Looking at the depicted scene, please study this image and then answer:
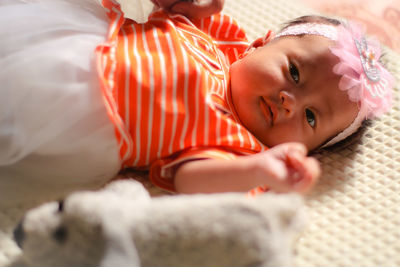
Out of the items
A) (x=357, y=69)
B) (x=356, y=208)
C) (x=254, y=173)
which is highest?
(x=357, y=69)

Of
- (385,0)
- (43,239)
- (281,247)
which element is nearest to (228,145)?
(281,247)

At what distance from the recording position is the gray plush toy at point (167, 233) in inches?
24.1

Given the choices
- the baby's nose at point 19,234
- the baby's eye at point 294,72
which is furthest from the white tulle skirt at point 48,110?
the baby's eye at point 294,72

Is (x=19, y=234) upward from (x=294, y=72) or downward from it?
downward

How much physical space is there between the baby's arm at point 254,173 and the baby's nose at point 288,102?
4.5 inches

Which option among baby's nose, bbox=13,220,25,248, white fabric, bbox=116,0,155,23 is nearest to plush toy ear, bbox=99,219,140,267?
baby's nose, bbox=13,220,25,248

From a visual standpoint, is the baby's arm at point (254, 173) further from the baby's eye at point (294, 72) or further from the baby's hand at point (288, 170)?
the baby's eye at point (294, 72)

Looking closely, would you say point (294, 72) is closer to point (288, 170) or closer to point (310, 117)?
point (310, 117)

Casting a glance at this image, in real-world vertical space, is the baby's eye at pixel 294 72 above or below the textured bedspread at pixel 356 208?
above

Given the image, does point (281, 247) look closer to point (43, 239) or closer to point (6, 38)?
point (43, 239)

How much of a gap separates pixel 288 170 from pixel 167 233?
0.24 meters

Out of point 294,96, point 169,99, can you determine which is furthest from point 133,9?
point 294,96

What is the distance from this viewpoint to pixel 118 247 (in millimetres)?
612

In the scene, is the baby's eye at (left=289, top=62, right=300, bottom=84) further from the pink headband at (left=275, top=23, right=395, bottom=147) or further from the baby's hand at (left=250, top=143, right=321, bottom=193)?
the baby's hand at (left=250, top=143, right=321, bottom=193)
